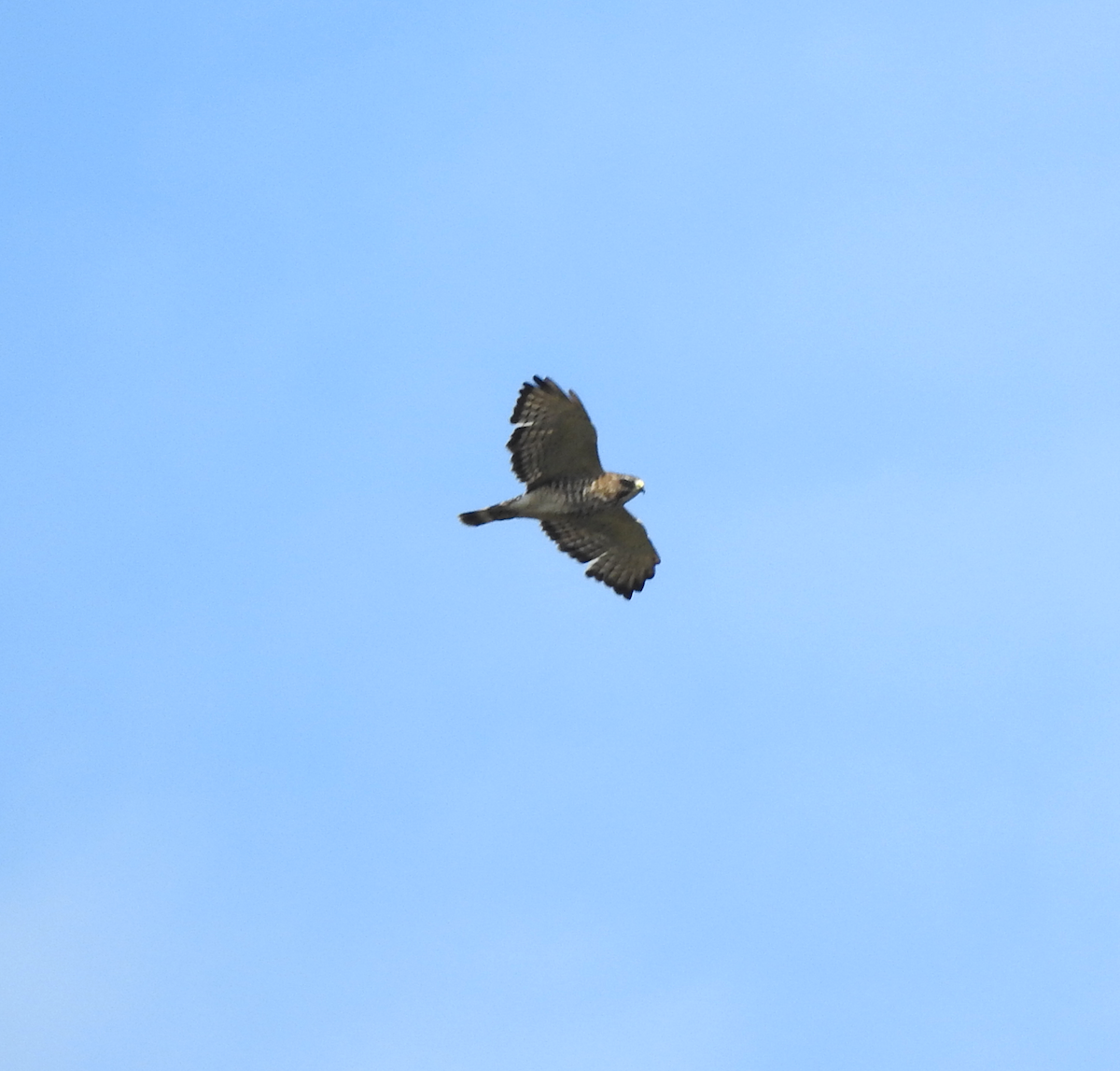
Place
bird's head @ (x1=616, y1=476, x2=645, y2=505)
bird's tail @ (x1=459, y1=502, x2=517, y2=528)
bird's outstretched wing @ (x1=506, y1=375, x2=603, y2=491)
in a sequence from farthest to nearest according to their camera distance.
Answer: bird's tail @ (x1=459, y1=502, x2=517, y2=528) < bird's head @ (x1=616, y1=476, x2=645, y2=505) < bird's outstretched wing @ (x1=506, y1=375, x2=603, y2=491)

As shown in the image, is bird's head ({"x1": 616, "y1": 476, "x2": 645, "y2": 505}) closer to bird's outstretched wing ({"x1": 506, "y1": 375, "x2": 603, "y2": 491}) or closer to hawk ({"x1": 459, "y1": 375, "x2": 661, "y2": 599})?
hawk ({"x1": 459, "y1": 375, "x2": 661, "y2": 599})

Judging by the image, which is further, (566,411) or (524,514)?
(524,514)

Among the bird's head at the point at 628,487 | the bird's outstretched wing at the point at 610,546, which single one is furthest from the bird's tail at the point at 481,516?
the bird's head at the point at 628,487

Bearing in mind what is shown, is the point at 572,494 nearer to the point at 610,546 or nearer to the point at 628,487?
the point at 628,487

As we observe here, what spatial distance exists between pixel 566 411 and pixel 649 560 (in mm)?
2895

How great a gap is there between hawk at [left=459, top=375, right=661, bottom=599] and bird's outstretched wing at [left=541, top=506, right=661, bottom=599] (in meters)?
0.01

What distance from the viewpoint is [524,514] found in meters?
24.7

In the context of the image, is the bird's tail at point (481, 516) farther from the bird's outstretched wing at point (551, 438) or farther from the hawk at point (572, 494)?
the bird's outstretched wing at point (551, 438)

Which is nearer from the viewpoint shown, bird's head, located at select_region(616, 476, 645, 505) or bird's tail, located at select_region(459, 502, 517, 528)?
bird's head, located at select_region(616, 476, 645, 505)

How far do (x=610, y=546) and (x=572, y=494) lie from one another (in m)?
1.20

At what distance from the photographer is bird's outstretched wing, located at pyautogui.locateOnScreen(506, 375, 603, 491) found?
2319 centimetres

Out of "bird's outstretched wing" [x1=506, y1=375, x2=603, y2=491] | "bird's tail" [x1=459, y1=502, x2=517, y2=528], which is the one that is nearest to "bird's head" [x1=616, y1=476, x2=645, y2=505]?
"bird's outstretched wing" [x1=506, y1=375, x2=603, y2=491]

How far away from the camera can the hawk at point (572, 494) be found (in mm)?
23344

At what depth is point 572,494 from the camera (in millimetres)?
24172
